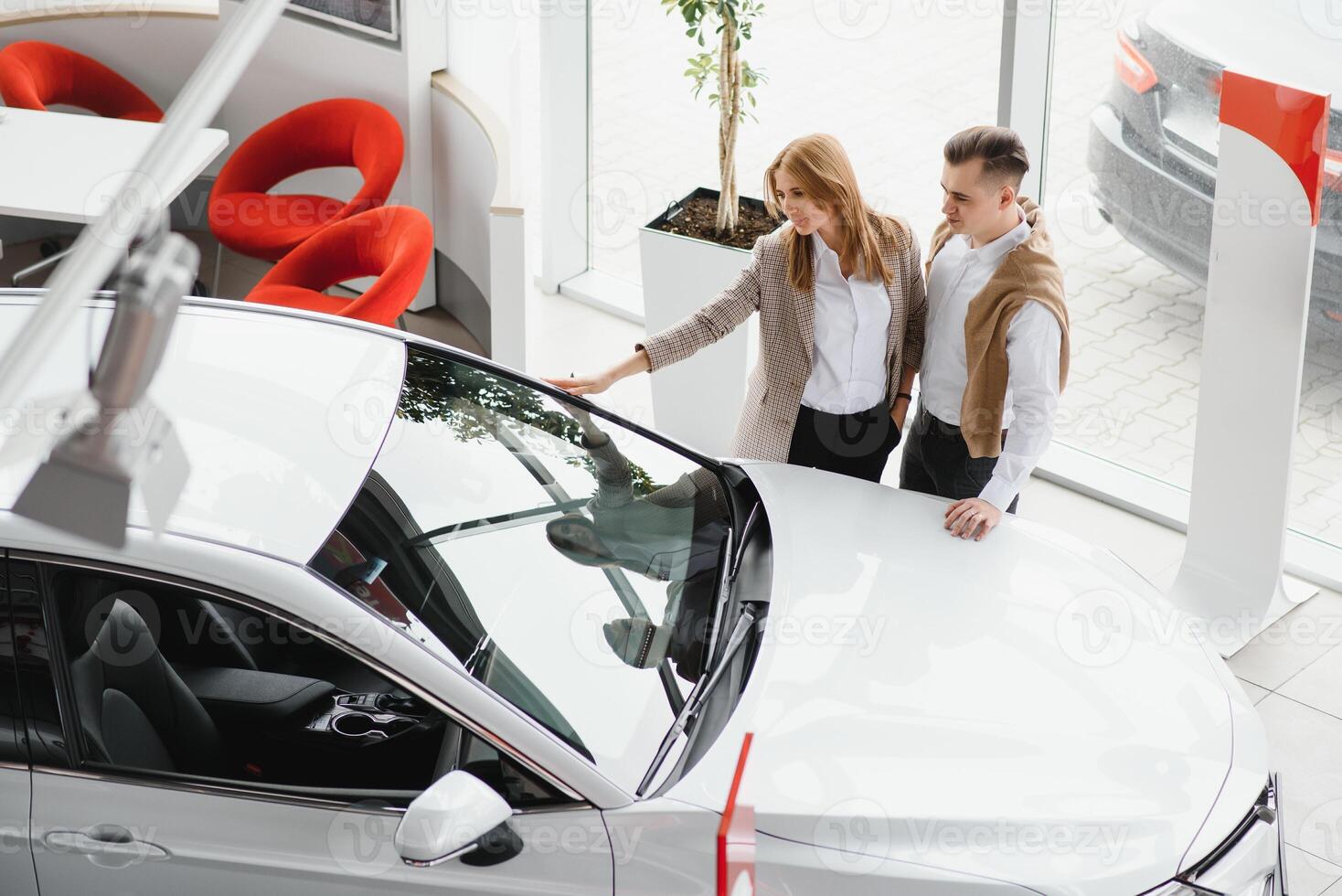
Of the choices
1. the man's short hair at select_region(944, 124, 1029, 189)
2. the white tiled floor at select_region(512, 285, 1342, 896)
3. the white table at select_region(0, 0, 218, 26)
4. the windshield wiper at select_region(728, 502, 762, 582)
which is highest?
the man's short hair at select_region(944, 124, 1029, 189)

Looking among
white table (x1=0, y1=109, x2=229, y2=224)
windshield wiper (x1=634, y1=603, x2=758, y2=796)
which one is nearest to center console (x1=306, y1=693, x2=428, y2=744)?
windshield wiper (x1=634, y1=603, x2=758, y2=796)

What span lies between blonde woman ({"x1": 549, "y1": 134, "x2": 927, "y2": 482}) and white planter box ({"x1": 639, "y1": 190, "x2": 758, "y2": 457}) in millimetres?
1098

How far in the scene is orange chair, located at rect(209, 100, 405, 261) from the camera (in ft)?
17.5

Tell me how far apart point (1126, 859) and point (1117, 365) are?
292 centimetres

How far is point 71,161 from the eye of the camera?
16.4 ft

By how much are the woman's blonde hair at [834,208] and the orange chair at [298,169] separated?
8.31ft

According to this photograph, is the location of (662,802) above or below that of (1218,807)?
above

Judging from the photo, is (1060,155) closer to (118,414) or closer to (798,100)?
(798,100)

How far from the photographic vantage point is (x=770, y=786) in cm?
218

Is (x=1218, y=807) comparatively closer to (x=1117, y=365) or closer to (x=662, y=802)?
(x=662, y=802)

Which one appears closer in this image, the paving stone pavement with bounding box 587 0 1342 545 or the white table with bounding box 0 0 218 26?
the paving stone pavement with bounding box 587 0 1342 545

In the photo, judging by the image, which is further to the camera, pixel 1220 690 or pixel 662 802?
pixel 1220 690

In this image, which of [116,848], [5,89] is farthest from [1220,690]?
[5,89]

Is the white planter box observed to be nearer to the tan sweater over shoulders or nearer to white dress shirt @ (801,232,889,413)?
white dress shirt @ (801,232,889,413)
